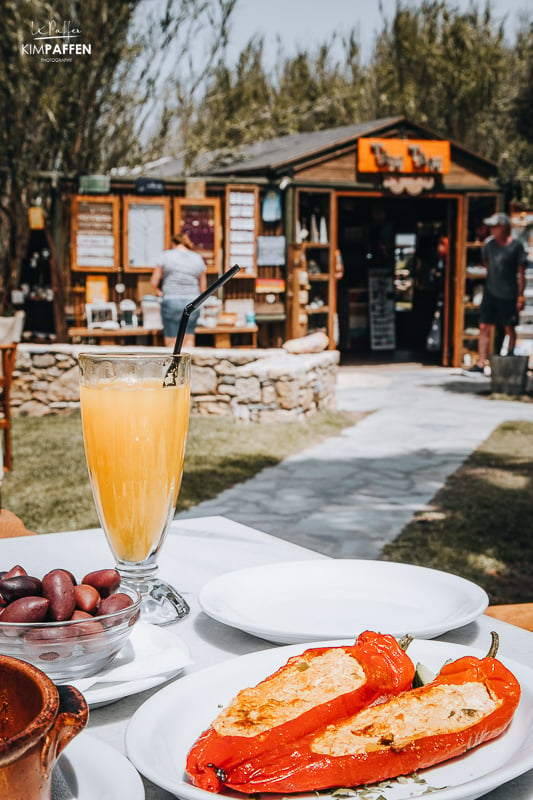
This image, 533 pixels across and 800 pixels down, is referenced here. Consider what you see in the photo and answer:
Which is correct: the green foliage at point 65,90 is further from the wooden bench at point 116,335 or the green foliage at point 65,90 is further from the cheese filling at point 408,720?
the cheese filling at point 408,720

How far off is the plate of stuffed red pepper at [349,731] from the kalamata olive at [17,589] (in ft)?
0.69

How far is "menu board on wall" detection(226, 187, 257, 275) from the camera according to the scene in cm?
1249

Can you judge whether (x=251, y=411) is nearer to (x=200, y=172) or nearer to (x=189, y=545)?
(x=200, y=172)

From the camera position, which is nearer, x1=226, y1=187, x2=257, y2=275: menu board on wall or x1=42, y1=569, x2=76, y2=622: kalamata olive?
→ x1=42, y1=569, x2=76, y2=622: kalamata olive

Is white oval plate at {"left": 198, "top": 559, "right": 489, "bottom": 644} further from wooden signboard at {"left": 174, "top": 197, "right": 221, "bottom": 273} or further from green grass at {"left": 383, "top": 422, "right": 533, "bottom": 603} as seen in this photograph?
wooden signboard at {"left": 174, "top": 197, "right": 221, "bottom": 273}

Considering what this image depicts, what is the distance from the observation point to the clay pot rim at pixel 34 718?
0.51 m

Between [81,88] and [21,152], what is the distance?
1345 millimetres

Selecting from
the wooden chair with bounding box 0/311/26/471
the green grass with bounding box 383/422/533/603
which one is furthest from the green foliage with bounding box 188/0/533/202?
the green grass with bounding box 383/422/533/603

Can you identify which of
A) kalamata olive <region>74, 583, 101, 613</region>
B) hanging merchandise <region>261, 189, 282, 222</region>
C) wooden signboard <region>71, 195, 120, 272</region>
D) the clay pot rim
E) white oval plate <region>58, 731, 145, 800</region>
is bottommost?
white oval plate <region>58, 731, 145, 800</region>

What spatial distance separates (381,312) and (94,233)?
6473 millimetres

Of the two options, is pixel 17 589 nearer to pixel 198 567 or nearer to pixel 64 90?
pixel 198 567

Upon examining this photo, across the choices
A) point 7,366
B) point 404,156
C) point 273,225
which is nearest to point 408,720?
point 7,366

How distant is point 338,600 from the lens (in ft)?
4.21

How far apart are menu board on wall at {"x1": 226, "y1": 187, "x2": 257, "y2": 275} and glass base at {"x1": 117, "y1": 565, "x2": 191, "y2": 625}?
11.4m
